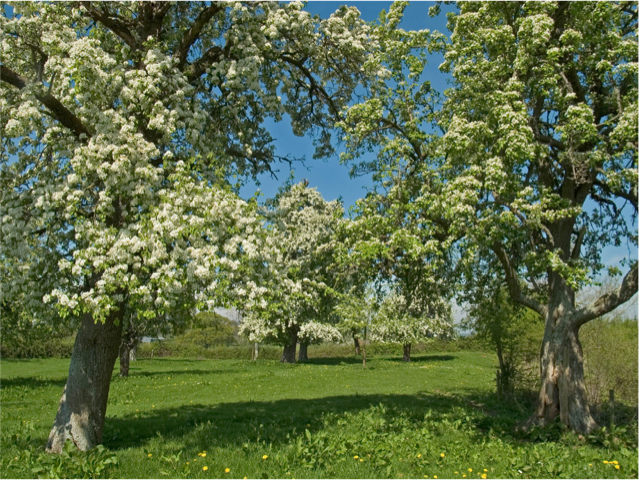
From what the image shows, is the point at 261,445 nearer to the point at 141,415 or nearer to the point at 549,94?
the point at 141,415

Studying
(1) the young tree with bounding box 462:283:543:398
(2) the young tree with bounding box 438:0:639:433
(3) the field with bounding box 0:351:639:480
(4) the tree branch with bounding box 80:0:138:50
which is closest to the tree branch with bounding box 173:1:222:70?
(4) the tree branch with bounding box 80:0:138:50

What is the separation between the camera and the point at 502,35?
39.7 feet

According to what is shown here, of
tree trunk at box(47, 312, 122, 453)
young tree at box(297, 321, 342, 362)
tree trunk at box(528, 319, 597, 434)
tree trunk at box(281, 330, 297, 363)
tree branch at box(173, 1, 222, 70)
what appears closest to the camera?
tree trunk at box(47, 312, 122, 453)

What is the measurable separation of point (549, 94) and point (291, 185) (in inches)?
289

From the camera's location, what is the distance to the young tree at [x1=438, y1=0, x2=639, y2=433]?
10766 mm

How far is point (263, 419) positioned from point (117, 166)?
28.6 feet

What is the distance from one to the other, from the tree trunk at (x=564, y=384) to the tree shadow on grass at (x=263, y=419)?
1.44m

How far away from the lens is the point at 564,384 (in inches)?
513

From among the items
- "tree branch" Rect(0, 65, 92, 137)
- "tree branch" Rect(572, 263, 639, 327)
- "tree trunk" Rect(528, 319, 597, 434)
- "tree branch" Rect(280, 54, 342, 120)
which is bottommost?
"tree trunk" Rect(528, 319, 597, 434)

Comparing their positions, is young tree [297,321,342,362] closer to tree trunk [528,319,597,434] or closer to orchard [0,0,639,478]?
orchard [0,0,639,478]

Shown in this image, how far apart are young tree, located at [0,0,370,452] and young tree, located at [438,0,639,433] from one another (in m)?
3.99

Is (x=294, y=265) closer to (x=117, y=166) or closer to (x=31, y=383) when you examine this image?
(x=117, y=166)

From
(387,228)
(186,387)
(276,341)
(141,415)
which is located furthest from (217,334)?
(387,228)

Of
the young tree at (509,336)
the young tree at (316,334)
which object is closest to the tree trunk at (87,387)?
the young tree at (509,336)
